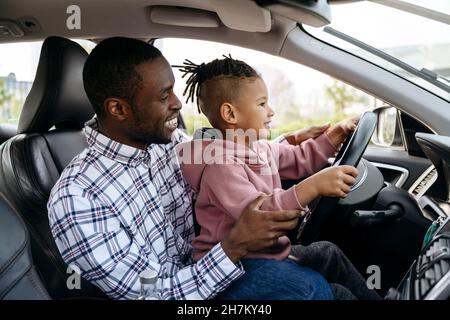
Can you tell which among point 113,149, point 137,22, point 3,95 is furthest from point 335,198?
point 3,95

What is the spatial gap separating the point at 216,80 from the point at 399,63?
72cm

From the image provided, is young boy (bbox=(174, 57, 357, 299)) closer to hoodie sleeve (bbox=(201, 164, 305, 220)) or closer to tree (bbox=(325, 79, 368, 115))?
hoodie sleeve (bbox=(201, 164, 305, 220))

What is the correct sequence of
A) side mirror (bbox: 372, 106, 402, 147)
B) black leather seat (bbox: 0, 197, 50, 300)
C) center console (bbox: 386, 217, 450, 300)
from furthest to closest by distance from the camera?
side mirror (bbox: 372, 106, 402, 147)
black leather seat (bbox: 0, 197, 50, 300)
center console (bbox: 386, 217, 450, 300)

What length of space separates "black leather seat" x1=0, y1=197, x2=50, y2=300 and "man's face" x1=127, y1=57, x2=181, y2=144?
0.41 meters

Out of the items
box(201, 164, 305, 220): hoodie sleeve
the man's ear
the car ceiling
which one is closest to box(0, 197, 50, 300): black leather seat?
the man's ear

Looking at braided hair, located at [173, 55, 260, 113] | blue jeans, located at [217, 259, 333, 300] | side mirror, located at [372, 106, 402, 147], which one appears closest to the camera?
blue jeans, located at [217, 259, 333, 300]

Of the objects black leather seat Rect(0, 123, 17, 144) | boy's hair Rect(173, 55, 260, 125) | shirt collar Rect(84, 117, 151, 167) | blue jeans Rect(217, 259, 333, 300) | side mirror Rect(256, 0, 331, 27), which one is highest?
side mirror Rect(256, 0, 331, 27)

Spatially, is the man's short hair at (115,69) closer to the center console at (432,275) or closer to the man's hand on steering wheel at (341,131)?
the man's hand on steering wheel at (341,131)

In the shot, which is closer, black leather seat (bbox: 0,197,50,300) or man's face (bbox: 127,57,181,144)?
black leather seat (bbox: 0,197,50,300)

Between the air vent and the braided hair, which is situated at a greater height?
the braided hair

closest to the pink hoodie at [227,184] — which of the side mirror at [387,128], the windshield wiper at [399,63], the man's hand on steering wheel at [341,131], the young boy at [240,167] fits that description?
the young boy at [240,167]

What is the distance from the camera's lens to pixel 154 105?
152 cm

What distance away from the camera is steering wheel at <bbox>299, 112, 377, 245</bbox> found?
56.1 inches
